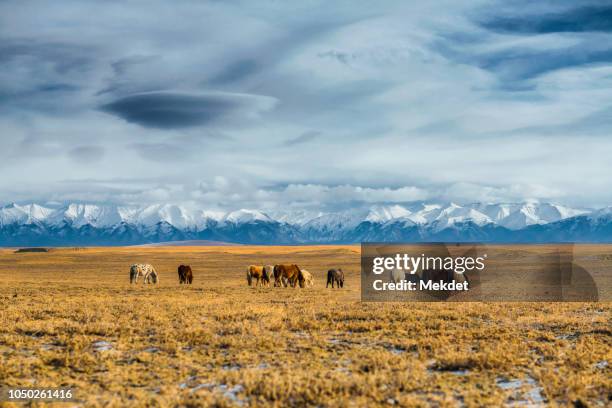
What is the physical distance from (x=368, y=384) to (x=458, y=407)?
1.88 metres

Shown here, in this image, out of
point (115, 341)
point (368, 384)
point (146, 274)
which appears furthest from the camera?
point (146, 274)

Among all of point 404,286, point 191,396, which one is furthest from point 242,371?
point 404,286

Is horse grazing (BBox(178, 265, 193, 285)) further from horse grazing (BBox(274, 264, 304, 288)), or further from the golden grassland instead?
the golden grassland

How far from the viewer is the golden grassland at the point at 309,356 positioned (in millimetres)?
10258

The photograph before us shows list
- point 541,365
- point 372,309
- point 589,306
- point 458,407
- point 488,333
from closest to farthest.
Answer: point 458,407 → point 541,365 → point 488,333 → point 372,309 → point 589,306

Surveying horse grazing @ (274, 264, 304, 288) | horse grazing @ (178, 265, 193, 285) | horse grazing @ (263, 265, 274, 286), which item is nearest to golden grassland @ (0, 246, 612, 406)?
horse grazing @ (274, 264, 304, 288)

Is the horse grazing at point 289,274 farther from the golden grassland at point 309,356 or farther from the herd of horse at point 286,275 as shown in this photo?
the golden grassland at point 309,356

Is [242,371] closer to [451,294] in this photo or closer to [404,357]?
[404,357]

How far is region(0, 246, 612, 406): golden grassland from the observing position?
10.3m

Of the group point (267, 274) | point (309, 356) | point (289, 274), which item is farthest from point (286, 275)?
point (309, 356)

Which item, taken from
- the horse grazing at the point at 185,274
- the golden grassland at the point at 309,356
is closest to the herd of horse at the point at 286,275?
the horse grazing at the point at 185,274

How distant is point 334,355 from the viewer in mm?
13648

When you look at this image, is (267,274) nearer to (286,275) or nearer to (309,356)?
(286,275)

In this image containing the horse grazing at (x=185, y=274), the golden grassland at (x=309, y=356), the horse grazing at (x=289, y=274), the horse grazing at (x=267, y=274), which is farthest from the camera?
the horse grazing at (x=185, y=274)
